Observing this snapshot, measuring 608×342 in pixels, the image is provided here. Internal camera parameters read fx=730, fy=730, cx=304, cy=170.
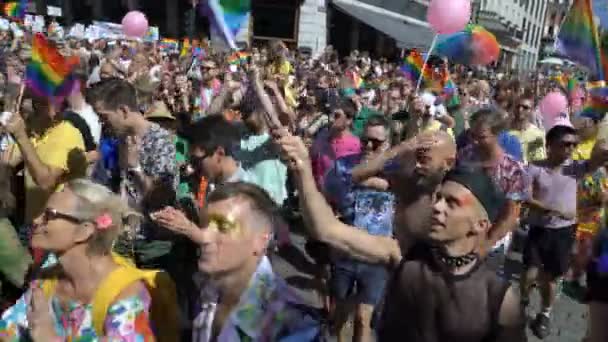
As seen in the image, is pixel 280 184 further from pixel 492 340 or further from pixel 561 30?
pixel 492 340

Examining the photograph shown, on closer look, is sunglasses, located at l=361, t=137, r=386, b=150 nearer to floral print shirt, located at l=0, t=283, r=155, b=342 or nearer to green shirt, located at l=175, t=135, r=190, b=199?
green shirt, located at l=175, t=135, r=190, b=199

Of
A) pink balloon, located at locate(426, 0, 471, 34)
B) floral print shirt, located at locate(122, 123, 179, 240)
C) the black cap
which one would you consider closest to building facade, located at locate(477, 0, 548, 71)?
pink balloon, located at locate(426, 0, 471, 34)

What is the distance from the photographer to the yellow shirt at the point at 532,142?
593cm

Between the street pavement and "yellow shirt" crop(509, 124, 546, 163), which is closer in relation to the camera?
the street pavement

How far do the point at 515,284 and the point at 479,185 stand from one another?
13.5 ft

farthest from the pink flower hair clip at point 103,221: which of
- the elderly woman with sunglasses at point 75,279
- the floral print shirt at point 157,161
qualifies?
the floral print shirt at point 157,161

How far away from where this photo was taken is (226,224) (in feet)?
7.44

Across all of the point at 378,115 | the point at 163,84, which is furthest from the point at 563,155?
the point at 163,84

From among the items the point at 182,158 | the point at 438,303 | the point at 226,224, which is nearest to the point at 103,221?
the point at 226,224

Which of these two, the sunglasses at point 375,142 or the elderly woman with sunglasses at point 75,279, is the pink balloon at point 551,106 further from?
the elderly woman with sunglasses at point 75,279

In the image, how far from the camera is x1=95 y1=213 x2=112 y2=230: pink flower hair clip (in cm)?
238

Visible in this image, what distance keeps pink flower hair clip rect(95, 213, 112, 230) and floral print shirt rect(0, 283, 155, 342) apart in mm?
257

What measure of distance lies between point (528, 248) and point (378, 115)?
159cm

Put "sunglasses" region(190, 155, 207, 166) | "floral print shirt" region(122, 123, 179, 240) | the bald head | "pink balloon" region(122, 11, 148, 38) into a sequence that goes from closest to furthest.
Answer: the bald head, "sunglasses" region(190, 155, 207, 166), "floral print shirt" region(122, 123, 179, 240), "pink balloon" region(122, 11, 148, 38)
